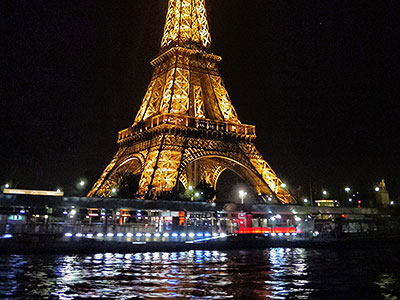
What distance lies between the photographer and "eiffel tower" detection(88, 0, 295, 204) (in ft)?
151

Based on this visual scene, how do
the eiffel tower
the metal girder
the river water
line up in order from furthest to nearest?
the metal girder
the eiffel tower
the river water

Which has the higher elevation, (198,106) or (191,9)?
(191,9)

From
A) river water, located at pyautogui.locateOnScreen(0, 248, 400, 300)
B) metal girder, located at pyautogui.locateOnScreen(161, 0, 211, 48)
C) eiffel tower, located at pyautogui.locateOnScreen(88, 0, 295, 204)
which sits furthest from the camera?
metal girder, located at pyautogui.locateOnScreen(161, 0, 211, 48)

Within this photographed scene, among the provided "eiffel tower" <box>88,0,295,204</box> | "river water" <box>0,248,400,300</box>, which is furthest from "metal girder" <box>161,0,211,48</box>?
"river water" <box>0,248,400,300</box>

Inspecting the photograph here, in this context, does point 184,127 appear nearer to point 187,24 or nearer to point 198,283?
point 187,24

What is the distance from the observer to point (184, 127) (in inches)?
1885

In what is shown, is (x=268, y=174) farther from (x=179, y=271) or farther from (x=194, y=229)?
(x=179, y=271)

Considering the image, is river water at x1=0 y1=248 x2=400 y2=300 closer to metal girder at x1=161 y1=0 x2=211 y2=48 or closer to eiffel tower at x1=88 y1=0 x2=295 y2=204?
eiffel tower at x1=88 y1=0 x2=295 y2=204

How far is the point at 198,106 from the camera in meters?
53.4

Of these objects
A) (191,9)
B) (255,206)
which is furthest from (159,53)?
(255,206)

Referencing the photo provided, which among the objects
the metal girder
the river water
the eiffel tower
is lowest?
the river water

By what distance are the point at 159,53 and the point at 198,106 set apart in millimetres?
10866

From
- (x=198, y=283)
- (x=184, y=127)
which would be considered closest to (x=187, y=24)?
(x=184, y=127)

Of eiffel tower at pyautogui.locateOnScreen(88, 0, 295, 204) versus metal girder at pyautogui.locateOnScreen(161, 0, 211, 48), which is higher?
metal girder at pyautogui.locateOnScreen(161, 0, 211, 48)
